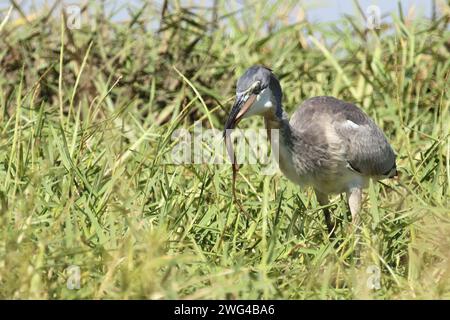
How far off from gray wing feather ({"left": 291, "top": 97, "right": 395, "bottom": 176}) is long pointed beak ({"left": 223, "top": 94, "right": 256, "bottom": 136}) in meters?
0.73

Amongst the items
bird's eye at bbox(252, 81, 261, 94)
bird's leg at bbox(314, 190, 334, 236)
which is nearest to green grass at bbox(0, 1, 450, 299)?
bird's leg at bbox(314, 190, 334, 236)

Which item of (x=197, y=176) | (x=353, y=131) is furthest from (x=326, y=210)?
(x=197, y=176)

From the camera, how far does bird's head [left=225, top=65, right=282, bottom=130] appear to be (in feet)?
17.1

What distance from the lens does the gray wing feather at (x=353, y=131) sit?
19.4 feet

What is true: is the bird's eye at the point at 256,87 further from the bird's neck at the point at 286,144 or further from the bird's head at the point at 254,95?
the bird's neck at the point at 286,144

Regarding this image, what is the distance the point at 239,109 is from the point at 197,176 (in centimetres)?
52

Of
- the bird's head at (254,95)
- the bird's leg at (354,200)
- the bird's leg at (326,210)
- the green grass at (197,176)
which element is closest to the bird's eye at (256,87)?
the bird's head at (254,95)

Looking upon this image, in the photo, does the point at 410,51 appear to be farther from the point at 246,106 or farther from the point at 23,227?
the point at 23,227

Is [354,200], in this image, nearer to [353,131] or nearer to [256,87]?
[353,131]

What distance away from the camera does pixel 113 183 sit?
200 inches

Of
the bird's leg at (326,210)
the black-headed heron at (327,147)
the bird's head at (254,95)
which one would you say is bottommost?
the bird's leg at (326,210)

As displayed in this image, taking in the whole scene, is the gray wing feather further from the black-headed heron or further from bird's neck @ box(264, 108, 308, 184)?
bird's neck @ box(264, 108, 308, 184)
